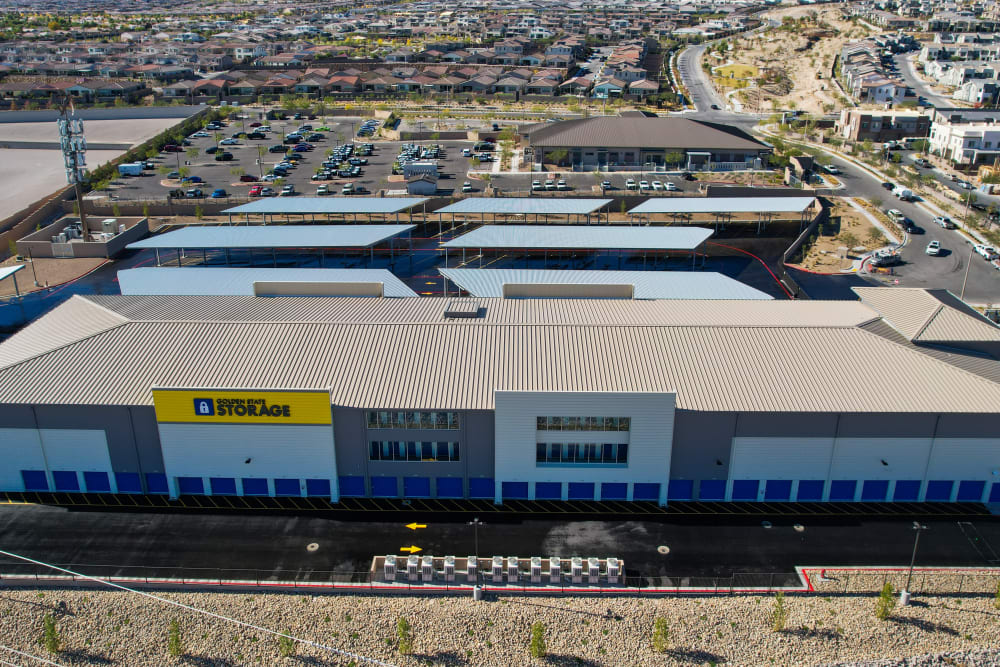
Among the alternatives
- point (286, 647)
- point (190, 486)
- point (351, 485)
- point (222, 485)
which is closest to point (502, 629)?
point (286, 647)

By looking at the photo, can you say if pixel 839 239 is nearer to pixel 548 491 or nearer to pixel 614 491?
pixel 614 491

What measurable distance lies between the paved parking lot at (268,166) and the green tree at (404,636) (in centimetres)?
7512

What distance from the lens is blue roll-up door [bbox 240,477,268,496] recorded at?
4669cm

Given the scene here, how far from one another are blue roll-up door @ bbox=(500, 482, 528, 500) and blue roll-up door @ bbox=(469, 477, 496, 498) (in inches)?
22.4

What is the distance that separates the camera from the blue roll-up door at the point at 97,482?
46.9m

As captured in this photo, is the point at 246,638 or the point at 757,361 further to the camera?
the point at 757,361

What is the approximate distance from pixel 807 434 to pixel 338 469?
86.2ft

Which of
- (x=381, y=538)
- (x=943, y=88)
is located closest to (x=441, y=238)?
(x=381, y=538)

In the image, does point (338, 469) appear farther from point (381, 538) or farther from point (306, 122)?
point (306, 122)

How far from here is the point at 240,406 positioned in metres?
44.9

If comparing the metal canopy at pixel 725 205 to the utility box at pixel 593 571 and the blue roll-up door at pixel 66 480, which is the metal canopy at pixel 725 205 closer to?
the utility box at pixel 593 571

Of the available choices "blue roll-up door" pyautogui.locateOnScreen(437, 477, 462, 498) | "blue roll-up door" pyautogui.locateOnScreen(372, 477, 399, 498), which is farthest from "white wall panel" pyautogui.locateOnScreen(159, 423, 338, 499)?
"blue roll-up door" pyautogui.locateOnScreen(437, 477, 462, 498)

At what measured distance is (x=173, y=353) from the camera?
49.3 metres

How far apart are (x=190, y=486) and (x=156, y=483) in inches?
78.8
